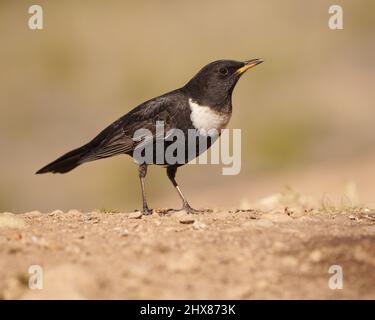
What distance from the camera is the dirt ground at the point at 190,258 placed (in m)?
5.17

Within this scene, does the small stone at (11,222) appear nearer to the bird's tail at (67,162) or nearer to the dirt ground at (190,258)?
the dirt ground at (190,258)

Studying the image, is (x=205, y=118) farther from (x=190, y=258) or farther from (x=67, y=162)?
(x=190, y=258)

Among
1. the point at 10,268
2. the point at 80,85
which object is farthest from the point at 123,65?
the point at 10,268

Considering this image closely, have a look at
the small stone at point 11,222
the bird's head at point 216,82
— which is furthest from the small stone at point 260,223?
the small stone at point 11,222

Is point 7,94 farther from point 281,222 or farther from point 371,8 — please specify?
point 281,222

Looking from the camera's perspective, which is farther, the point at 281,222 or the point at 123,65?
the point at 123,65

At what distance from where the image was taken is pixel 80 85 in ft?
86.1

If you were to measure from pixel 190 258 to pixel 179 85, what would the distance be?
57.2ft

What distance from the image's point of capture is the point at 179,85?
74.7 feet

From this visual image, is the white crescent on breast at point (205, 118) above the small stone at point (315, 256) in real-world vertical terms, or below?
above

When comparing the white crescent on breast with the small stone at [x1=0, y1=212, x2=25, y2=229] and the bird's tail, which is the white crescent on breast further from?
the small stone at [x1=0, y1=212, x2=25, y2=229]

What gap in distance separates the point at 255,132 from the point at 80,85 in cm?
760

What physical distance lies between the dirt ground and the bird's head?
4.83 feet

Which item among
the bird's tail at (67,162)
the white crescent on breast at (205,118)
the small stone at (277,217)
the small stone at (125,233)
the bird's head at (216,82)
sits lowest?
the small stone at (277,217)
